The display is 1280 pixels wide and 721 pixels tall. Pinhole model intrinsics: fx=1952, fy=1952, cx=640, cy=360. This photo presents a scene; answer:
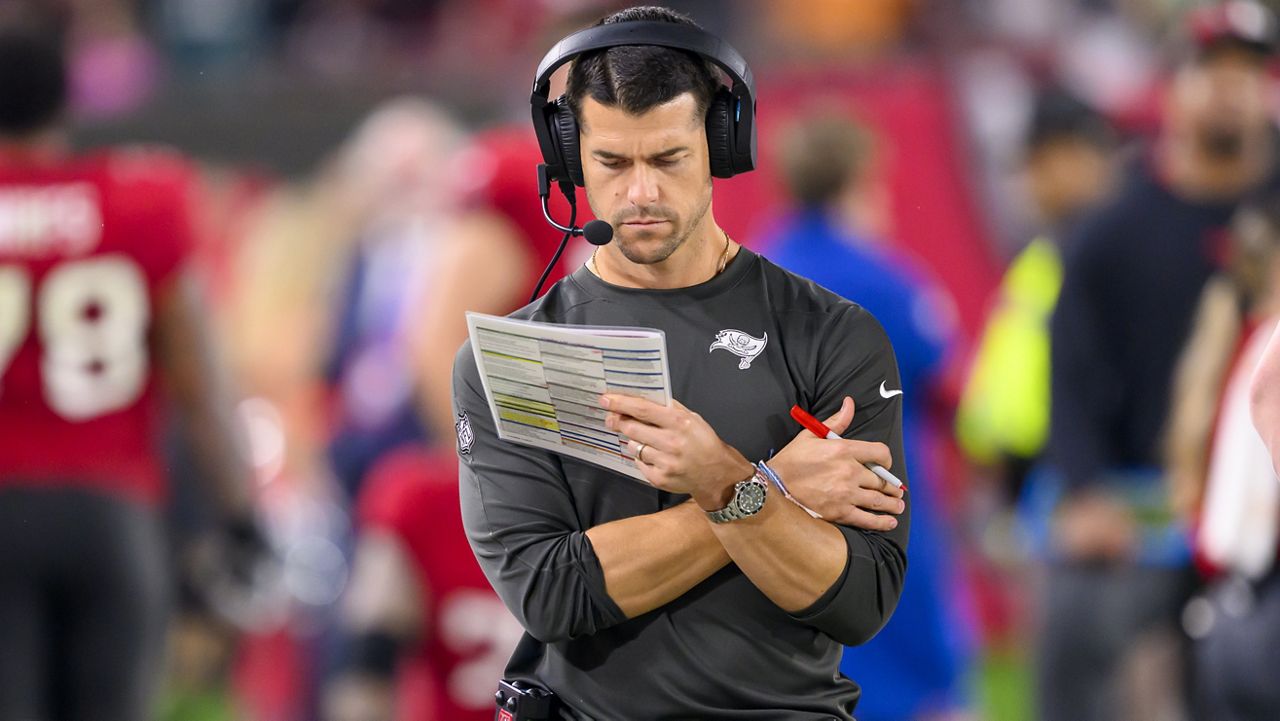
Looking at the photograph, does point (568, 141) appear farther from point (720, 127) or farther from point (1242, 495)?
point (1242, 495)

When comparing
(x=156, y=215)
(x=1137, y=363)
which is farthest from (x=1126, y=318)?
(x=156, y=215)

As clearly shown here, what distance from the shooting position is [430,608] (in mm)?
4695

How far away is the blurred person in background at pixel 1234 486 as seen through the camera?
159 inches

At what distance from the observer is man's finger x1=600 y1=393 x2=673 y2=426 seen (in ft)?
A: 7.46

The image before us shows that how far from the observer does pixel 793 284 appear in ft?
8.51

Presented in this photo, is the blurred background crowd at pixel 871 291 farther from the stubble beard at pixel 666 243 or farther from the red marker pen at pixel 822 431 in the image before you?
the red marker pen at pixel 822 431

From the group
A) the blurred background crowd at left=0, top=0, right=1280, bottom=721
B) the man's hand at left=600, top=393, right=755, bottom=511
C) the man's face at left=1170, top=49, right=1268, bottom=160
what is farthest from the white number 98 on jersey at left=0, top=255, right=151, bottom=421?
the man's face at left=1170, top=49, right=1268, bottom=160

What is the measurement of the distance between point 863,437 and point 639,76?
0.53m

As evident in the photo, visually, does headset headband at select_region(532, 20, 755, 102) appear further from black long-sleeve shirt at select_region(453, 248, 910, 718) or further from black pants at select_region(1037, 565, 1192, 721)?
black pants at select_region(1037, 565, 1192, 721)

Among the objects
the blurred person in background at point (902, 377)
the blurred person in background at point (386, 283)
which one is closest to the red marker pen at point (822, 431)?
the blurred person in background at point (902, 377)

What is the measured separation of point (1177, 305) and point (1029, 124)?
66.7 inches

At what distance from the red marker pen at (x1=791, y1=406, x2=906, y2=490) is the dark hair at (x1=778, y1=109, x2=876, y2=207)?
2.53 metres

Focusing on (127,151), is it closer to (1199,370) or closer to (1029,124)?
(1029,124)

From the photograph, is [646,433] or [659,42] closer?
[646,433]
